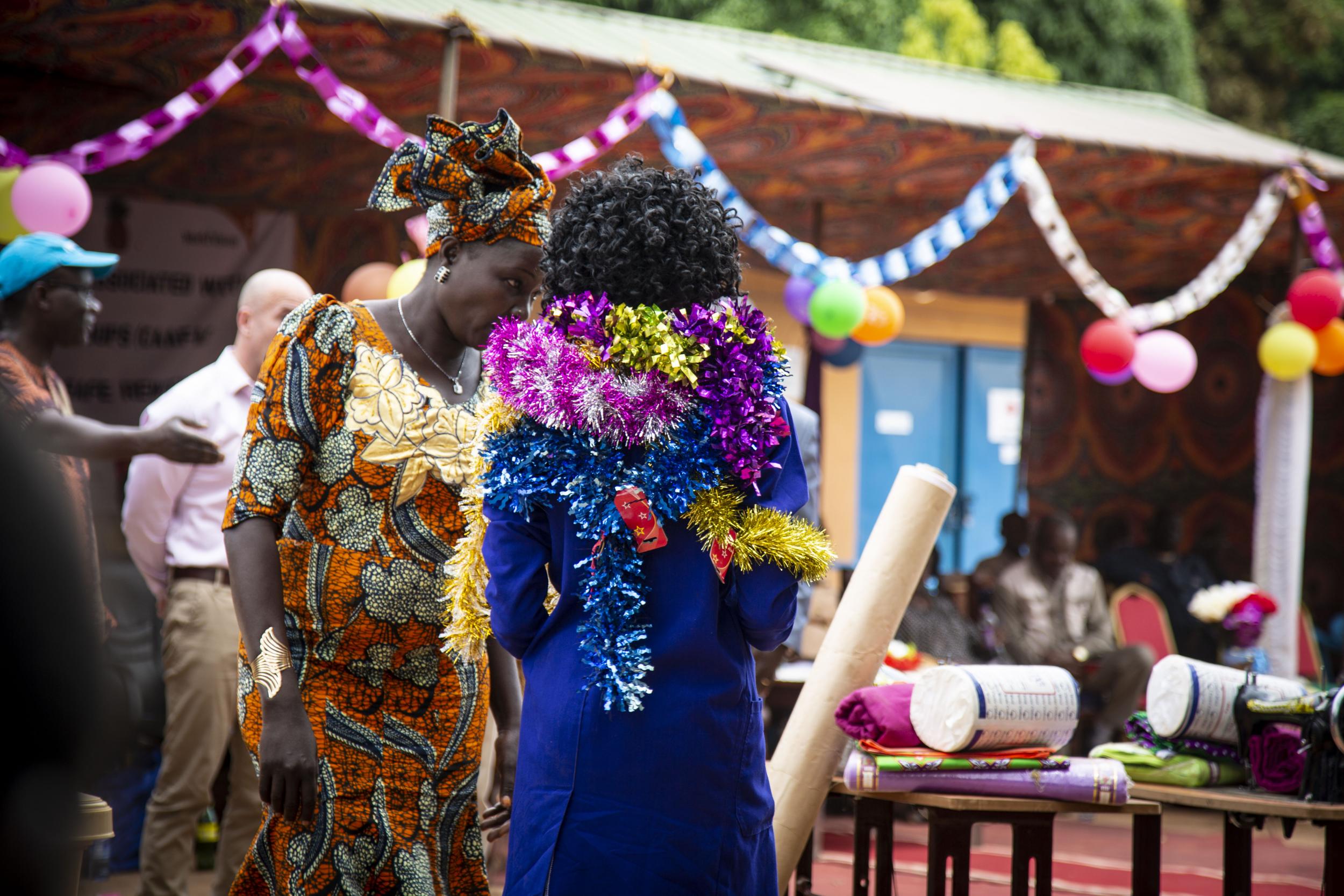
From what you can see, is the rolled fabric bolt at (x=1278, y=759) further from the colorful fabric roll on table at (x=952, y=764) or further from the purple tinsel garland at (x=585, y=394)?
the purple tinsel garland at (x=585, y=394)

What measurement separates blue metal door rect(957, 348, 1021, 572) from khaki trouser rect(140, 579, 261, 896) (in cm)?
910

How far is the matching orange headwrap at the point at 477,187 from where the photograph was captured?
8.04 ft

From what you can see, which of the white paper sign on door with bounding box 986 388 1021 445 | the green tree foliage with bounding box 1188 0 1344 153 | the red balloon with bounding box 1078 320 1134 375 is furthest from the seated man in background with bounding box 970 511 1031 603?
the green tree foliage with bounding box 1188 0 1344 153

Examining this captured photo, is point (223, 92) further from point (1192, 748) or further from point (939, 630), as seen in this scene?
point (939, 630)

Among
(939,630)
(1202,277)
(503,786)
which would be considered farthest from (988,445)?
(503,786)

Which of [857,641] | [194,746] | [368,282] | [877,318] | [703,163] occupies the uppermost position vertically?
[703,163]

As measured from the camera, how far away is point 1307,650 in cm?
930

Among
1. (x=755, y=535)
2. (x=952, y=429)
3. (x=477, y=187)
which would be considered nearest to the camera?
(x=755, y=535)

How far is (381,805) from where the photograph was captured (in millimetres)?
2330

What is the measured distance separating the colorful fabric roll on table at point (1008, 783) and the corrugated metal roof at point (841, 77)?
368cm

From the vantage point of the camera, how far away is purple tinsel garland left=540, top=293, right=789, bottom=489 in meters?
2.01

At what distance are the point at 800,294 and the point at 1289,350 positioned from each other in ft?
8.98

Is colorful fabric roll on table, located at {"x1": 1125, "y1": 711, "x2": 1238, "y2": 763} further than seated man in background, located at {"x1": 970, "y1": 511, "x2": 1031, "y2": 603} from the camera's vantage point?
No

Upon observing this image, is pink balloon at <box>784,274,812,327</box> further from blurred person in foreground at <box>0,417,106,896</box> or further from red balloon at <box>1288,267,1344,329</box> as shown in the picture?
blurred person in foreground at <box>0,417,106,896</box>
